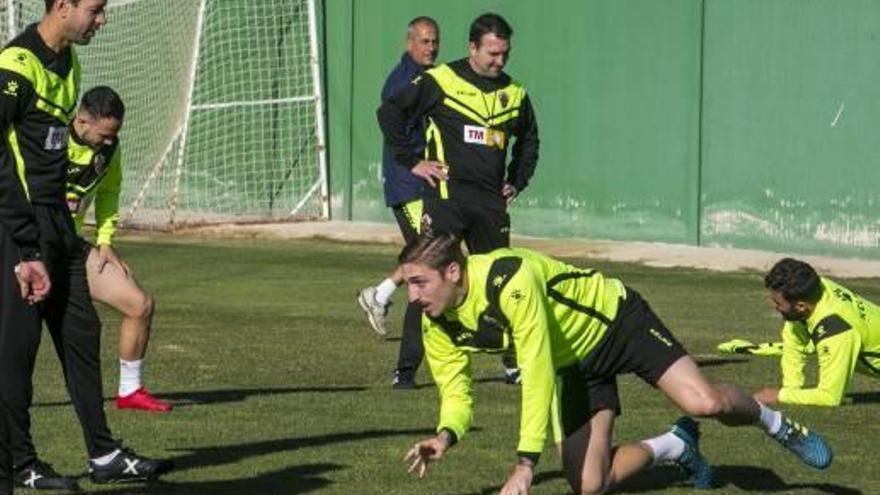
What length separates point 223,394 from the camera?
12523 mm

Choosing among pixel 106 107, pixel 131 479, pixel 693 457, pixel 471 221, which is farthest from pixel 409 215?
pixel 693 457

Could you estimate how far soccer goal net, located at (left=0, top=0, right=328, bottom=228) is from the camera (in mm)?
26281

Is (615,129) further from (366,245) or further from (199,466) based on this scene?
(199,466)

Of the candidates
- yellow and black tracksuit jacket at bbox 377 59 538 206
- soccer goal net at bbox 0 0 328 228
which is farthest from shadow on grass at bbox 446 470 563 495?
soccer goal net at bbox 0 0 328 228

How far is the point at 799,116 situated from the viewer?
22.1 meters

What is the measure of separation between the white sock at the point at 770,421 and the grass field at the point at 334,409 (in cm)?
44

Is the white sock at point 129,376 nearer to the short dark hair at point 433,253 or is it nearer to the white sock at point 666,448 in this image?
the white sock at point 666,448

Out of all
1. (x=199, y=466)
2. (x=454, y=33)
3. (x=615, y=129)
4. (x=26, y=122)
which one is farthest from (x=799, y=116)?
(x=26, y=122)

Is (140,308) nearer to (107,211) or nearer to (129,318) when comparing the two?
(129,318)

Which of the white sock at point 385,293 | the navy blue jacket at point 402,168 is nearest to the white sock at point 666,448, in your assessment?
the navy blue jacket at point 402,168

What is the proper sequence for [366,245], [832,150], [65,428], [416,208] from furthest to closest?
[366,245] → [832,150] → [416,208] → [65,428]

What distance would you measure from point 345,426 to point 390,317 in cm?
562

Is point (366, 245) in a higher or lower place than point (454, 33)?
lower

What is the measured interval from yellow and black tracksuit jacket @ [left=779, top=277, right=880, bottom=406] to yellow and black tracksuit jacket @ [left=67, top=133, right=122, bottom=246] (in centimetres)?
368
